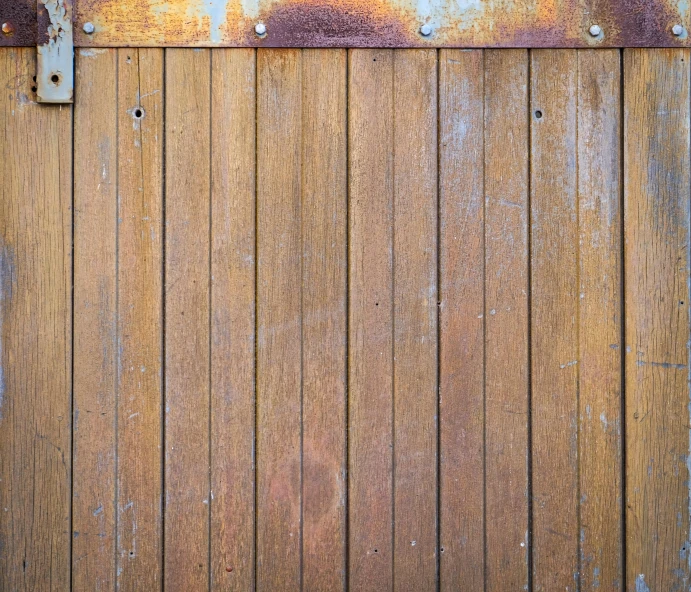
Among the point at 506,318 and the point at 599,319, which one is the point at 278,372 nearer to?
the point at 506,318

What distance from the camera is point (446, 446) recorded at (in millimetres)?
1580

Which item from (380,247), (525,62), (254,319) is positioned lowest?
(254,319)

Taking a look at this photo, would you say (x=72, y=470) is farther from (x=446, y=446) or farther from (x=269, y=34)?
(x=269, y=34)

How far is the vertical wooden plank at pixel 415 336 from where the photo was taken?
62.1 inches

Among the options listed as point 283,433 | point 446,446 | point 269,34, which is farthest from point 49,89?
point 446,446

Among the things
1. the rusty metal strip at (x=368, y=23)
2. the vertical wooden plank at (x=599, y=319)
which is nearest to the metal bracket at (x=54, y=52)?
the rusty metal strip at (x=368, y=23)

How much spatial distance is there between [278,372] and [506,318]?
497 mm

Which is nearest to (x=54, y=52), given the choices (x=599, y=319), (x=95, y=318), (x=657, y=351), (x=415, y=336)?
(x=95, y=318)

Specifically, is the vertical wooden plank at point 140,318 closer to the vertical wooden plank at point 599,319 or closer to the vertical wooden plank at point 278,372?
the vertical wooden plank at point 278,372

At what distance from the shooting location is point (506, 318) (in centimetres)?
159

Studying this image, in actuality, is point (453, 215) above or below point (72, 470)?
above

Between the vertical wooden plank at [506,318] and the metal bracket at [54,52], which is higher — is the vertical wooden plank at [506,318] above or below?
below

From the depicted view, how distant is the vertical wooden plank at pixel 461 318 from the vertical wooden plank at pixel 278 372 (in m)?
0.31

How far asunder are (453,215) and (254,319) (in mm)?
477
